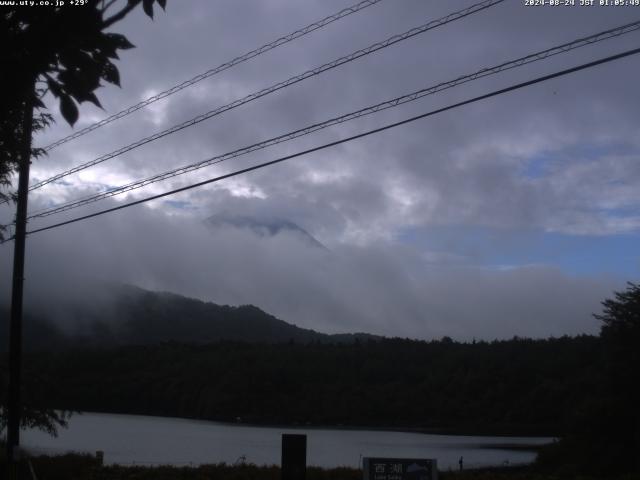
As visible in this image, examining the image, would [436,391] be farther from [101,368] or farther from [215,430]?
[101,368]

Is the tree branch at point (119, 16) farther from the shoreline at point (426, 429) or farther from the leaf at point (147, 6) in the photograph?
the shoreline at point (426, 429)

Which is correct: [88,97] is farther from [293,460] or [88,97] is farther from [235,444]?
[235,444]

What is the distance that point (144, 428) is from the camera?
61.6 m

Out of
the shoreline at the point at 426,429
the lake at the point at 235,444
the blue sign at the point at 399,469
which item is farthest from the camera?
the shoreline at the point at 426,429

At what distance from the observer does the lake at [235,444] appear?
38375mm

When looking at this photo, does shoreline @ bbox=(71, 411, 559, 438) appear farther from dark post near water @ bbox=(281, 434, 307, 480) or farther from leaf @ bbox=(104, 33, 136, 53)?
leaf @ bbox=(104, 33, 136, 53)

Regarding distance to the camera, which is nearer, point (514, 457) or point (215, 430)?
point (514, 457)

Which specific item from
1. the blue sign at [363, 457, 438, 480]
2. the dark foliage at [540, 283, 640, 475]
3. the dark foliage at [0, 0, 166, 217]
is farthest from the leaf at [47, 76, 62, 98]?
the dark foliage at [540, 283, 640, 475]

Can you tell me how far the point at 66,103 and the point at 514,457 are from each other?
50.0 m

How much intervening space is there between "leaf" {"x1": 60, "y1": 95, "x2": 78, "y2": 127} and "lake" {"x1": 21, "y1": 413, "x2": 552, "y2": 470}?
92.2 ft

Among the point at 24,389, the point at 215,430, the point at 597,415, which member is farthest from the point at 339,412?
the point at 24,389

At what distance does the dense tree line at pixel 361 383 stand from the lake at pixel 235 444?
2.66m

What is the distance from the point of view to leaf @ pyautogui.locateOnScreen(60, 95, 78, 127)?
476 cm

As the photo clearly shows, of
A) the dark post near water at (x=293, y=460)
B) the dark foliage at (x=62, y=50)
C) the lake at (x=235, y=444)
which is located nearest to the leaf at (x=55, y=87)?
the dark foliage at (x=62, y=50)
